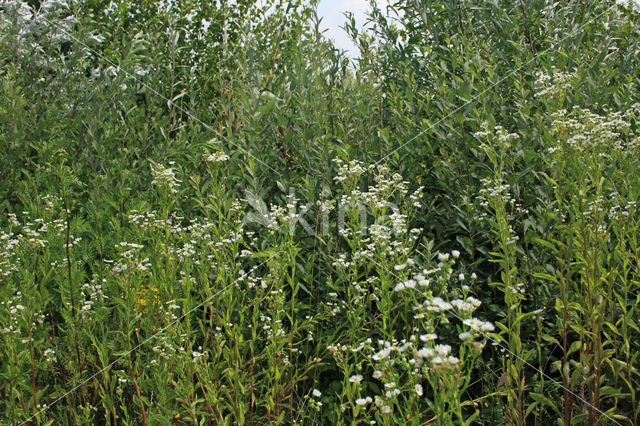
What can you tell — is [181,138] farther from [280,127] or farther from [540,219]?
[540,219]

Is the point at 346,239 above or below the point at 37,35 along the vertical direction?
below

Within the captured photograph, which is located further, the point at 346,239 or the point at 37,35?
the point at 37,35

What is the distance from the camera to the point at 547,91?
2826 millimetres

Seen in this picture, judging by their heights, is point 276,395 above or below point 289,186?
→ below

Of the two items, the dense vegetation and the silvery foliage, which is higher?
the silvery foliage

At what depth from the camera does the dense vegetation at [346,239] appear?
7.61ft

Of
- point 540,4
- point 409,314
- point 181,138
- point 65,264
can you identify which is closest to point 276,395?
point 409,314

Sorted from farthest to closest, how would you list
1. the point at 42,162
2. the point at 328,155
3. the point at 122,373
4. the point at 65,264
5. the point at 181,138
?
the point at 181,138 < the point at 42,162 < the point at 328,155 < the point at 65,264 < the point at 122,373

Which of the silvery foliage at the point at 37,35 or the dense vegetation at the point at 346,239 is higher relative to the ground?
the silvery foliage at the point at 37,35

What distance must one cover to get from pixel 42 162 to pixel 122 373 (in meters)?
2.05

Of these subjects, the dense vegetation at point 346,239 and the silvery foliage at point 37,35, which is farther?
the silvery foliage at point 37,35

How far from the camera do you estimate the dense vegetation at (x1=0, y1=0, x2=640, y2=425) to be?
2320 millimetres

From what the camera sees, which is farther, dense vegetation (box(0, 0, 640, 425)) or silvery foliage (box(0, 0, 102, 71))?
silvery foliage (box(0, 0, 102, 71))

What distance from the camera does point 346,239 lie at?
278cm
